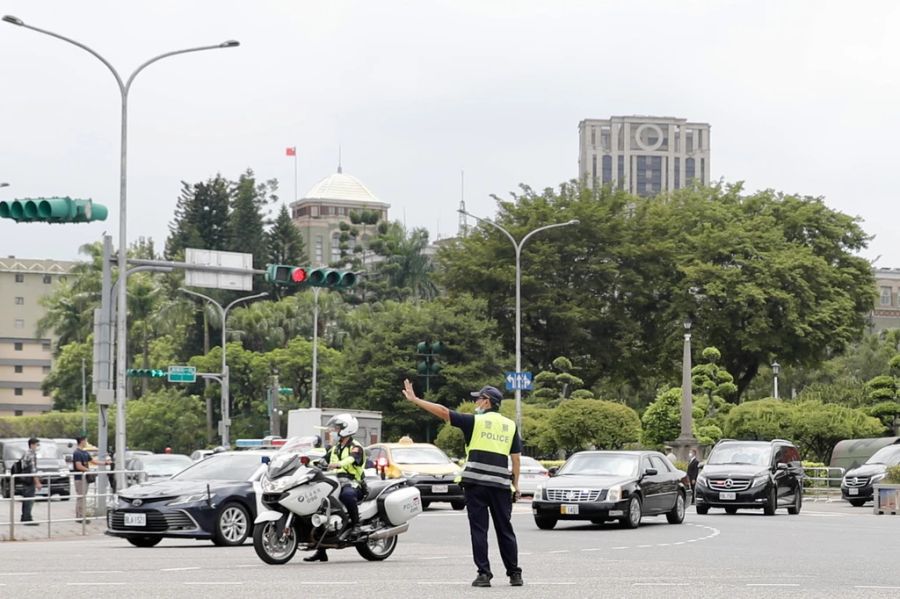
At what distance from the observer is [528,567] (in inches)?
707

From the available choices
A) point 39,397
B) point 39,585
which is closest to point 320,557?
point 39,585

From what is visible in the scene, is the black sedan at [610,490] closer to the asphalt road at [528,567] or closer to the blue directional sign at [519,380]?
the asphalt road at [528,567]

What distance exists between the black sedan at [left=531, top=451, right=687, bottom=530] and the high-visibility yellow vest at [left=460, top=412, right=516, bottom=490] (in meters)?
12.5

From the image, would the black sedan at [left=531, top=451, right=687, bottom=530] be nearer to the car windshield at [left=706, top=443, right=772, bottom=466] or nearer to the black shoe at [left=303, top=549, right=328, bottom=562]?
the car windshield at [left=706, top=443, right=772, bottom=466]

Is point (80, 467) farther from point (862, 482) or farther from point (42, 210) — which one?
point (862, 482)

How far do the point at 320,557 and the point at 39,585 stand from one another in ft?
15.3

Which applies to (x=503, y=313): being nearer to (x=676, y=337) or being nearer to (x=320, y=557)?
(x=676, y=337)

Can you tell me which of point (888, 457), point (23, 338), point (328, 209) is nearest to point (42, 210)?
point (888, 457)

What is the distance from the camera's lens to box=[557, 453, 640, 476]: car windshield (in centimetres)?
2881

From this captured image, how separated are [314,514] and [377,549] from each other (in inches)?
49.6

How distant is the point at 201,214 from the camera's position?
118 m

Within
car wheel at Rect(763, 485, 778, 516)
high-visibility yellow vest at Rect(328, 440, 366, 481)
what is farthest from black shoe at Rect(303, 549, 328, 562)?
car wheel at Rect(763, 485, 778, 516)

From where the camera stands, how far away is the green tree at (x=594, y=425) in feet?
193

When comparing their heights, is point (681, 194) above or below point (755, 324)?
above
